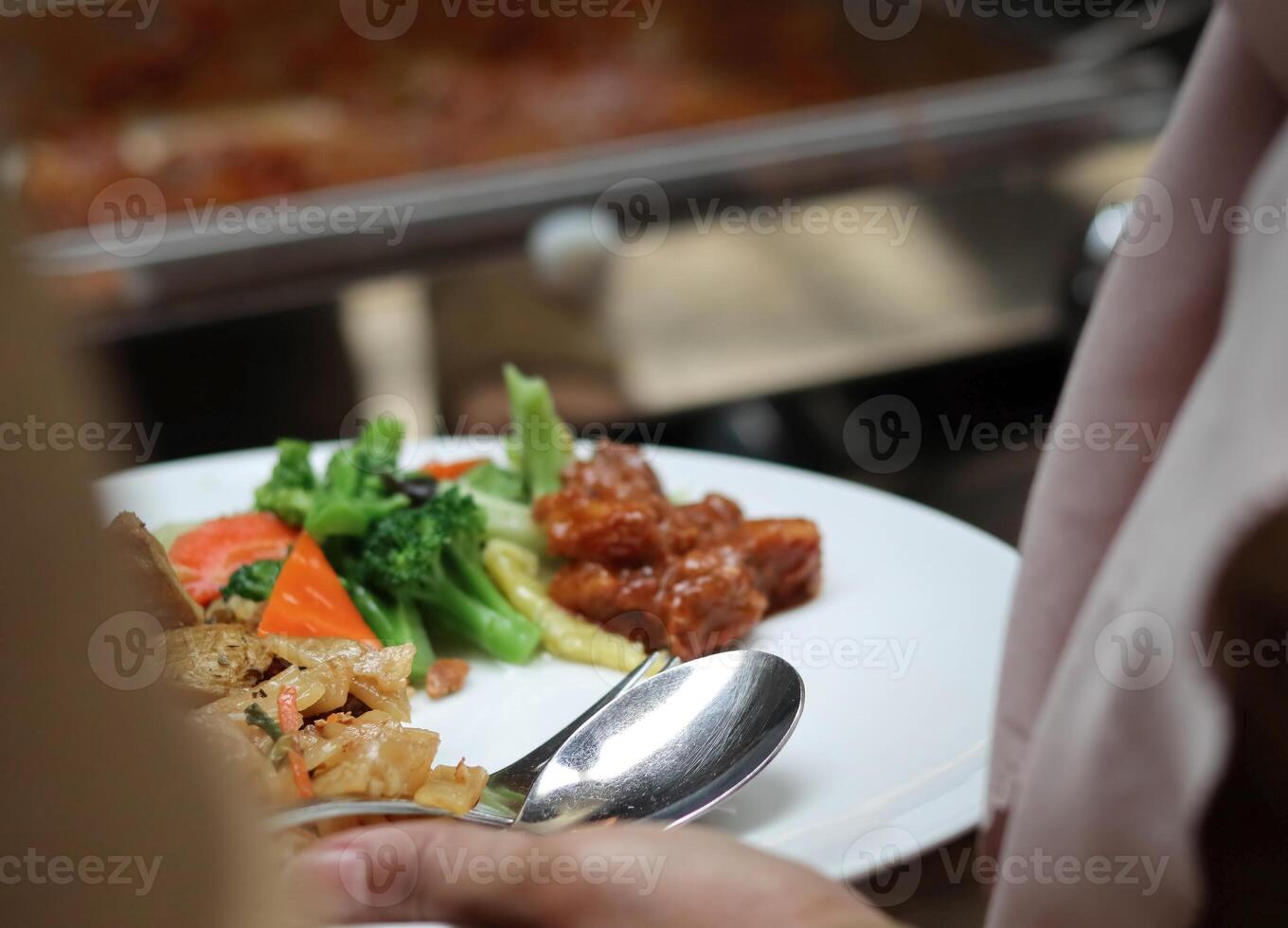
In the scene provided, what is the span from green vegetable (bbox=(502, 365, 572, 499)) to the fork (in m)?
0.46

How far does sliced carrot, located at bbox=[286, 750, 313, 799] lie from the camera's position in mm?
721

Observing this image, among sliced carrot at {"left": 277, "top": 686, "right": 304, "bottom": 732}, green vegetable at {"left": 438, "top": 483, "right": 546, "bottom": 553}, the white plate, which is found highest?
sliced carrot at {"left": 277, "top": 686, "right": 304, "bottom": 732}

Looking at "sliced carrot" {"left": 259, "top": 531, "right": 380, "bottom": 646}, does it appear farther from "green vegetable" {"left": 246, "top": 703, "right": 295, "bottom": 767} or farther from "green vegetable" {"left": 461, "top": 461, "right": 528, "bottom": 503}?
"green vegetable" {"left": 461, "top": 461, "right": 528, "bottom": 503}

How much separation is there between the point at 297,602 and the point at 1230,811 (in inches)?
27.1

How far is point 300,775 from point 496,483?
0.62 metres

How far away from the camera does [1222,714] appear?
62 cm

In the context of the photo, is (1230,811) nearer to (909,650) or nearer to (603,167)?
(909,650)

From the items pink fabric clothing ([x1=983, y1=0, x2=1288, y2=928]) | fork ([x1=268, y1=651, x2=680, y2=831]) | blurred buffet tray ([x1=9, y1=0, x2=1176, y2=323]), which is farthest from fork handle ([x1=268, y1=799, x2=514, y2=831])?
blurred buffet tray ([x1=9, y1=0, x2=1176, y2=323])

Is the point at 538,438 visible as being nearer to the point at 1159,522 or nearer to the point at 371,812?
the point at 371,812

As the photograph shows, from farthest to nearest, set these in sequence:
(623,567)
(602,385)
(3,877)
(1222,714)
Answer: (602,385) < (623,567) < (1222,714) < (3,877)

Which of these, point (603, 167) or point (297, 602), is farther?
point (603, 167)

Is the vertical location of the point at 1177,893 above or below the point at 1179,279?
below

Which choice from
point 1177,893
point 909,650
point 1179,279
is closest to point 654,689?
point 909,650

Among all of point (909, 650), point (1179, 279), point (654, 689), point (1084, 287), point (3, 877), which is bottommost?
point (1084, 287)
